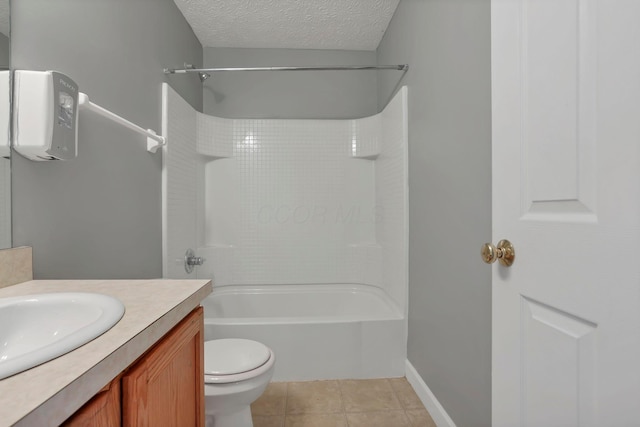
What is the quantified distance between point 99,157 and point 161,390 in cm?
108

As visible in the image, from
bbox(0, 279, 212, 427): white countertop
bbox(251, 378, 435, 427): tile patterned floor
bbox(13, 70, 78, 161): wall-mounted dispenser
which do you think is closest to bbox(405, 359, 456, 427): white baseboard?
bbox(251, 378, 435, 427): tile patterned floor

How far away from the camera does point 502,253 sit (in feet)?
2.46

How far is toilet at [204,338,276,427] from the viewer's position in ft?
3.94

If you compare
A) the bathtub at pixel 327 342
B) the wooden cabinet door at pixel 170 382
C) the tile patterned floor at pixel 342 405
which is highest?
the wooden cabinet door at pixel 170 382

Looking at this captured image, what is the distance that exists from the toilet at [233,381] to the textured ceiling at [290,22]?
2119mm

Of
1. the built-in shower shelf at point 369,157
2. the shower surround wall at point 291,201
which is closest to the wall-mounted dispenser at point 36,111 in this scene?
the shower surround wall at point 291,201

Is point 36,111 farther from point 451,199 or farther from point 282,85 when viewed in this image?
point 282,85

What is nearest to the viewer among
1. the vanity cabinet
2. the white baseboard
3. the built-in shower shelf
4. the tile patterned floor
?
the vanity cabinet

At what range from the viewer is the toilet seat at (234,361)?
47.5 inches

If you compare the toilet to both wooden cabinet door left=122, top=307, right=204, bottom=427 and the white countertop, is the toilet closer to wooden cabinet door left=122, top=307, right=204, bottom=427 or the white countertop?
wooden cabinet door left=122, top=307, right=204, bottom=427

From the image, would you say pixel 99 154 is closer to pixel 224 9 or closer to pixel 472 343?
pixel 224 9

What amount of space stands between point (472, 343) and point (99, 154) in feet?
5.52

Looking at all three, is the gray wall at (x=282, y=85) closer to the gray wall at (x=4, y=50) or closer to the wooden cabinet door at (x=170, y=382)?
the gray wall at (x=4, y=50)

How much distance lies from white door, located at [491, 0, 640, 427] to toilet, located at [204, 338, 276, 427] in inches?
33.9
